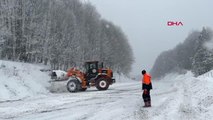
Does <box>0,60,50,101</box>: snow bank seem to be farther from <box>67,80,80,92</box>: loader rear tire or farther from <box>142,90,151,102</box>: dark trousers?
<box>142,90,151,102</box>: dark trousers

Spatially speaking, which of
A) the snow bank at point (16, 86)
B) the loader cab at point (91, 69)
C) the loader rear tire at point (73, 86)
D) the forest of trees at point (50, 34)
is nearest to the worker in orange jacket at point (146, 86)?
the snow bank at point (16, 86)

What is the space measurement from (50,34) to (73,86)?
2700 centimetres

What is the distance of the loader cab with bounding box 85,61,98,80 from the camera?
104 feet

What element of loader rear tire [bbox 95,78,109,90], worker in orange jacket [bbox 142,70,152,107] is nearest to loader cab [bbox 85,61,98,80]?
loader rear tire [bbox 95,78,109,90]

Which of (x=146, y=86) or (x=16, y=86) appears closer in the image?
(x=146, y=86)

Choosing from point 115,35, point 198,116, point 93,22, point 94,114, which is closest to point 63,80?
point 94,114

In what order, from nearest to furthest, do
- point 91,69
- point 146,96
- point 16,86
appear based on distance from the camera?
point 146,96 → point 16,86 → point 91,69

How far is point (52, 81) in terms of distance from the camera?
31375 millimetres

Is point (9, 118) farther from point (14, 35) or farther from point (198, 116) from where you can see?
point (14, 35)

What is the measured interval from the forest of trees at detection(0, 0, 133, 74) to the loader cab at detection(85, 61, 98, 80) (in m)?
12.9

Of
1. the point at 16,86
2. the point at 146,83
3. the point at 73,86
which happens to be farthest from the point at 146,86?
the point at 73,86

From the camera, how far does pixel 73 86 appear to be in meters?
30.6

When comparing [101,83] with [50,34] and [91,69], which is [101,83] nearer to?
[91,69]

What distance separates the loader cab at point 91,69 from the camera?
1245 inches
